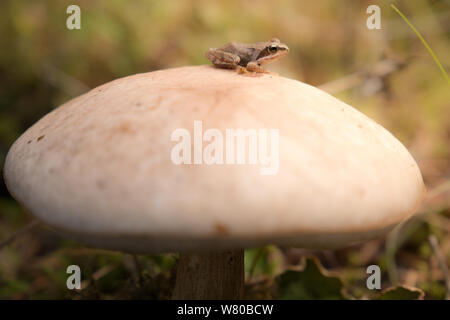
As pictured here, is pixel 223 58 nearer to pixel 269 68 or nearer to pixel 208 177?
pixel 208 177

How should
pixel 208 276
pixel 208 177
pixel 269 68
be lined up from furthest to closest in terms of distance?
pixel 269 68, pixel 208 276, pixel 208 177

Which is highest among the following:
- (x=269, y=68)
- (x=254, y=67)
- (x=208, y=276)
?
(x=269, y=68)

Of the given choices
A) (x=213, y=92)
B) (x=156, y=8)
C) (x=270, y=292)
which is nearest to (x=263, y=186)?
(x=213, y=92)

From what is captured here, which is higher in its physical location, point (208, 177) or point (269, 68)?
point (269, 68)

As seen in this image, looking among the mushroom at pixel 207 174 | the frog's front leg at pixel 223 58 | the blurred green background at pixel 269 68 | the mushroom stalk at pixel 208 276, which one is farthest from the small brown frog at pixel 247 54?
the blurred green background at pixel 269 68

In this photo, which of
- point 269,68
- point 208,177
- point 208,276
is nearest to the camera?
point 208,177
